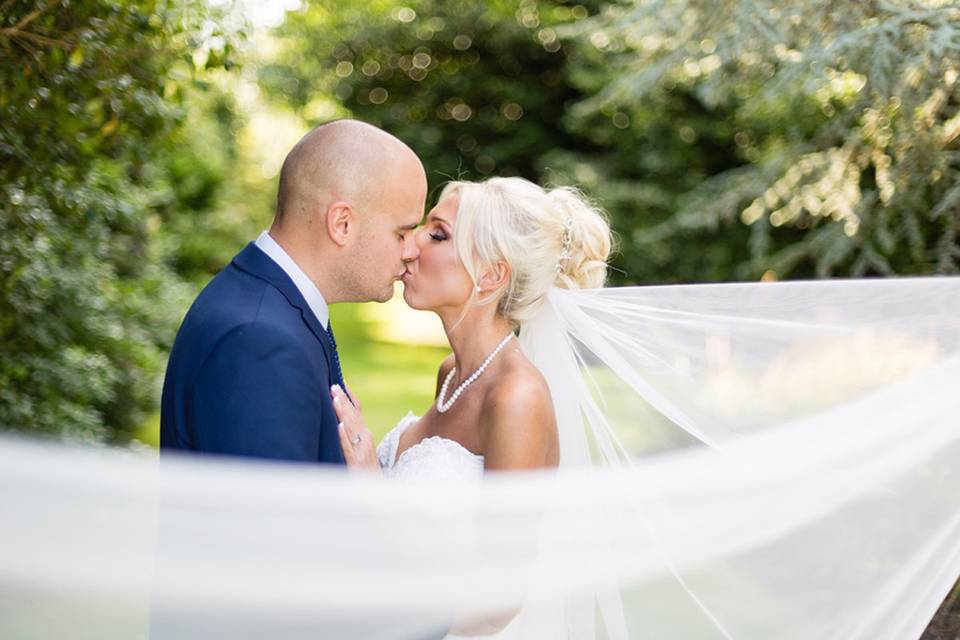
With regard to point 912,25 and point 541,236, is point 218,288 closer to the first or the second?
point 541,236

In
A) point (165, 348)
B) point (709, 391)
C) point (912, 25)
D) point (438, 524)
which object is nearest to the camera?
point (438, 524)

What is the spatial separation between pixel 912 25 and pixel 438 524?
13.7ft

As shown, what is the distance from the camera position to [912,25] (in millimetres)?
4922

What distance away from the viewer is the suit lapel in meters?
2.36

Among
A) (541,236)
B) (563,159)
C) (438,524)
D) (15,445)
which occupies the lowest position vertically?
(438,524)

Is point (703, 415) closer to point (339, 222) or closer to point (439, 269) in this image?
point (439, 269)

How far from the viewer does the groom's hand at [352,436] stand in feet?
8.47

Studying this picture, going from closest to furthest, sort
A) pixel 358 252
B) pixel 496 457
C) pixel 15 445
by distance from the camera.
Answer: pixel 15 445, pixel 358 252, pixel 496 457

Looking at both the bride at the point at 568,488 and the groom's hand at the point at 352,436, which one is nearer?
the bride at the point at 568,488

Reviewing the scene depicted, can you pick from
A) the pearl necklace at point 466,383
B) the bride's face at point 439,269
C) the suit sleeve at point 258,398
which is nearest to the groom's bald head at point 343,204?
the suit sleeve at point 258,398

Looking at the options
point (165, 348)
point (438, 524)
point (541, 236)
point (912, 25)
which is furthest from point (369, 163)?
point (165, 348)

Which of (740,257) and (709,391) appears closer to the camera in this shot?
A: (709,391)

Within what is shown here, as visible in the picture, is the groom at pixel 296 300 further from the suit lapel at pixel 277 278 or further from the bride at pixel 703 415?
the bride at pixel 703 415

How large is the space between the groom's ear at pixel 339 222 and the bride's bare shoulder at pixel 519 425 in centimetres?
67
